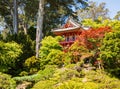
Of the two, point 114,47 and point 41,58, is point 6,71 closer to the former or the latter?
point 41,58

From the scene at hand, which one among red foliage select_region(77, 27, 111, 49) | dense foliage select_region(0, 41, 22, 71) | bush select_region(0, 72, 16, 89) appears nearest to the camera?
bush select_region(0, 72, 16, 89)

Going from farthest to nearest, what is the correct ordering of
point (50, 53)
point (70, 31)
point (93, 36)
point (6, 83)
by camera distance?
point (70, 31) → point (50, 53) → point (93, 36) → point (6, 83)

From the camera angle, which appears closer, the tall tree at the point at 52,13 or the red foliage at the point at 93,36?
the red foliage at the point at 93,36

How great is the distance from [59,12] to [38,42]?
1199 cm

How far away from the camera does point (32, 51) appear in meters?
19.8

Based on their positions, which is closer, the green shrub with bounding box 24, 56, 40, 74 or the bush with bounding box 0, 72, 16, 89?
the bush with bounding box 0, 72, 16, 89

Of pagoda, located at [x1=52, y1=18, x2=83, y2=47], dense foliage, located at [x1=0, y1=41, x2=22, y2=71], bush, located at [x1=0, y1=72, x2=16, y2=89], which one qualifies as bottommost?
bush, located at [x1=0, y1=72, x2=16, y2=89]

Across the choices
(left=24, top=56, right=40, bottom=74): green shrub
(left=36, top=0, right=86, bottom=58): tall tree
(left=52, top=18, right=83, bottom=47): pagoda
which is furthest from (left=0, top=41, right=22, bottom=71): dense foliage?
(left=52, top=18, right=83, bottom=47): pagoda

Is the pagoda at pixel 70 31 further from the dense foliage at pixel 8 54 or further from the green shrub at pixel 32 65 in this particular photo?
the dense foliage at pixel 8 54

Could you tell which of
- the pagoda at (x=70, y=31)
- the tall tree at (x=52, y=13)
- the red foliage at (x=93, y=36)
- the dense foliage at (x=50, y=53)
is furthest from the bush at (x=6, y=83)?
the pagoda at (x=70, y=31)

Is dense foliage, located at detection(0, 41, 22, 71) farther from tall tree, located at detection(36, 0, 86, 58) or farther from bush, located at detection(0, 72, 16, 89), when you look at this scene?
bush, located at detection(0, 72, 16, 89)

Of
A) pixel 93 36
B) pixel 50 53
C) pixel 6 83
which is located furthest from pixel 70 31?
pixel 6 83

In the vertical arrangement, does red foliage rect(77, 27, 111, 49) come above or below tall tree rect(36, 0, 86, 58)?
below

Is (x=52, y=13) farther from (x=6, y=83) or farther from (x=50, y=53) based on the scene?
(x=6, y=83)
